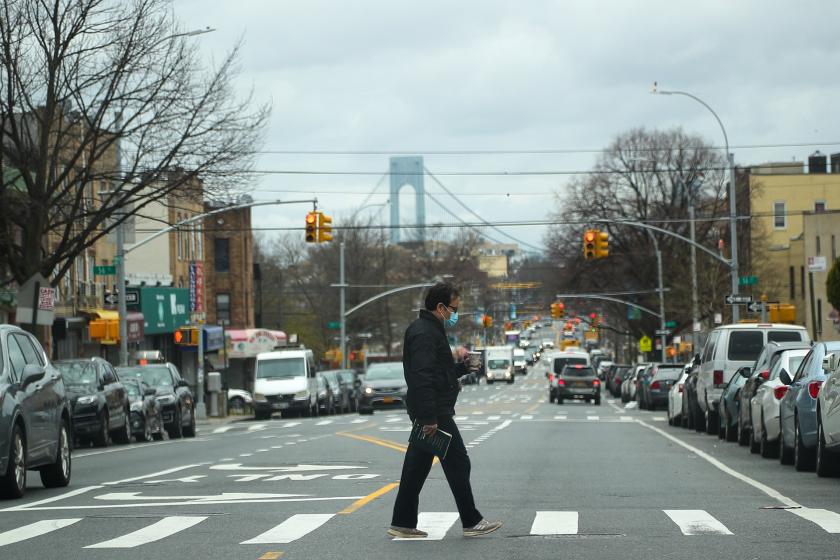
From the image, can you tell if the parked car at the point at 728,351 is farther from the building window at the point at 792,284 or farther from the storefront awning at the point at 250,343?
the storefront awning at the point at 250,343

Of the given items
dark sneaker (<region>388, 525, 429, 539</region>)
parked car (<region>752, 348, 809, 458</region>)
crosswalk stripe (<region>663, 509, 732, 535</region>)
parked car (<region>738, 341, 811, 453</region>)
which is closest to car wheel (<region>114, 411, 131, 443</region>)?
parked car (<region>738, 341, 811, 453</region>)

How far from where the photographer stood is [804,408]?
1764 cm

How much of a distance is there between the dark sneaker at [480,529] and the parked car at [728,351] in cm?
1857

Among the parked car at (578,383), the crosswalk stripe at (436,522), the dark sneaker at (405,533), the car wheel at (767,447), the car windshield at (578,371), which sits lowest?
the parked car at (578,383)

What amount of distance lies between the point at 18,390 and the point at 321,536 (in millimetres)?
5687

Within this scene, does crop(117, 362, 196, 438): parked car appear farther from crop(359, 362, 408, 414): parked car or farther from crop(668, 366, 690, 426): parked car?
crop(359, 362, 408, 414): parked car

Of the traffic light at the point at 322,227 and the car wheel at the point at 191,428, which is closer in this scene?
the car wheel at the point at 191,428

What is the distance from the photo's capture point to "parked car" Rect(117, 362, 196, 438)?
34094 millimetres

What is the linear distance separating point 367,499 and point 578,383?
4561cm

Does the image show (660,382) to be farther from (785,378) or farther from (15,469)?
(15,469)

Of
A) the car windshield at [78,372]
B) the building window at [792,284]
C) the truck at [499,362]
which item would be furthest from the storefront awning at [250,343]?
the car windshield at [78,372]

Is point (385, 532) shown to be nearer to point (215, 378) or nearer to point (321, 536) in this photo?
point (321, 536)

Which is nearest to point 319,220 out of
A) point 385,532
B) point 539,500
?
point 539,500

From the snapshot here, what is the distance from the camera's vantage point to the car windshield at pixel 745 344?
2959cm
